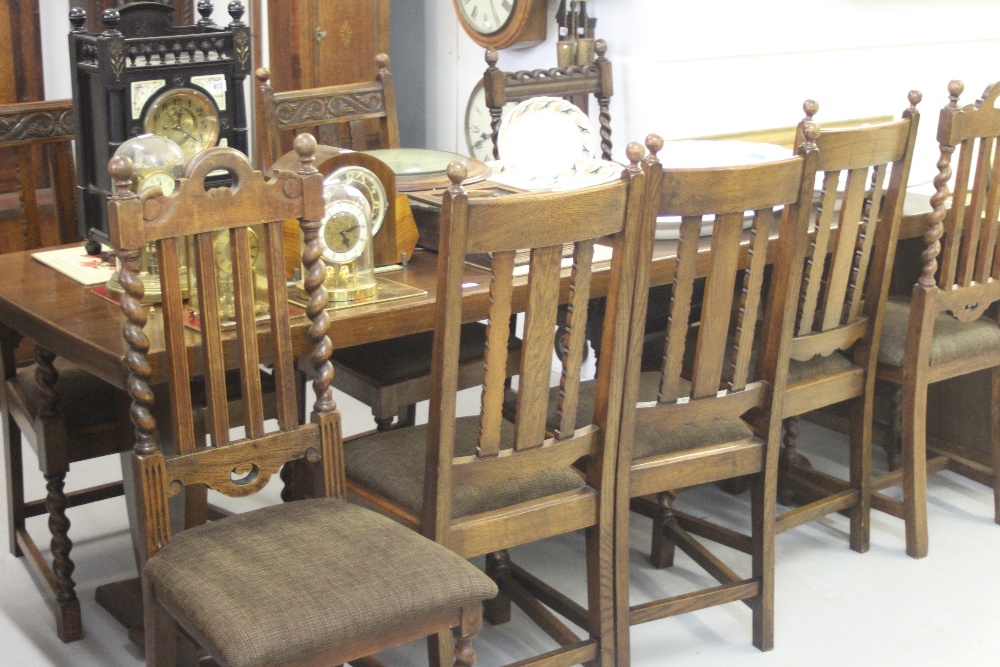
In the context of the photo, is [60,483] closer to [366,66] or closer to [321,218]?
[321,218]

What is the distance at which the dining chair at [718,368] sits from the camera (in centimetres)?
209

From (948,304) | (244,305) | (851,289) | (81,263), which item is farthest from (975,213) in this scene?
(81,263)

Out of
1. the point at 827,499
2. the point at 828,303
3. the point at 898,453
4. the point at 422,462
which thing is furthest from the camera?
the point at 898,453

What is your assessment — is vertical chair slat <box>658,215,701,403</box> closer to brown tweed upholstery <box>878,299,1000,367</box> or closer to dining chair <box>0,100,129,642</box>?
brown tweed upholstery <box>878,299,1000,367</box>

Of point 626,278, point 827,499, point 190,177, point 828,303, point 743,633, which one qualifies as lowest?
point 743,633

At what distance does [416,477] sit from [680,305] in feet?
1.83

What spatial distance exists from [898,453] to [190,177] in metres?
2.28

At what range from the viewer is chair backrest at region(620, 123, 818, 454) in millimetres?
2070

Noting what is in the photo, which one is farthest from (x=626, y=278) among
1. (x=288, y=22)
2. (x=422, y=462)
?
(x=288, y=22)

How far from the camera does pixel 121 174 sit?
1737 mm

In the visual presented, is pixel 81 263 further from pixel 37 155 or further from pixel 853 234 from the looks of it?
pixel 853 234

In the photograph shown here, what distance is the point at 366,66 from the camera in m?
4.64

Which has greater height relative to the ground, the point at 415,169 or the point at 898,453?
the point at 415,169

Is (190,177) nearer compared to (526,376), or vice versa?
(190,177)
